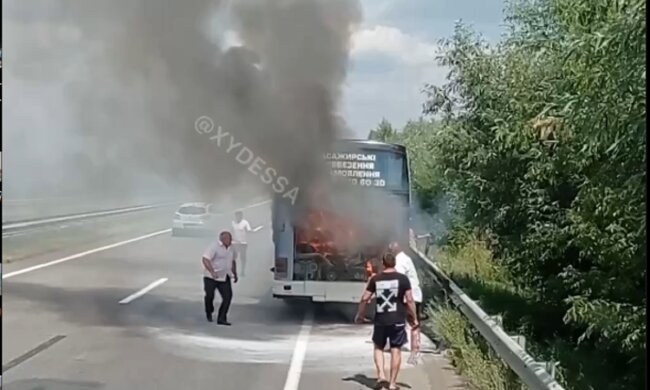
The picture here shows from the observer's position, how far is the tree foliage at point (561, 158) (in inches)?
256

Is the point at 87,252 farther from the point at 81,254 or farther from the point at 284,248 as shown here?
the point at 284,248

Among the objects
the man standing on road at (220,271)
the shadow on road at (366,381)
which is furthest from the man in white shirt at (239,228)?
the shadow on road at (366,381)

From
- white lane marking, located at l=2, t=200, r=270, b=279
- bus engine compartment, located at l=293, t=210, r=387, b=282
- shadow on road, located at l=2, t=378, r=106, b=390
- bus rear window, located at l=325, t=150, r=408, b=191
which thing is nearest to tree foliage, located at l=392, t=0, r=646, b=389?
bus rear window, located at l=325, t=150, r=408, b=191

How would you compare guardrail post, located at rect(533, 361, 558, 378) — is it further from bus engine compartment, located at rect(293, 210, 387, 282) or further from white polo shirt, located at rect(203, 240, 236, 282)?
white polo shirt, located at rect(203, 240, 236, 282)

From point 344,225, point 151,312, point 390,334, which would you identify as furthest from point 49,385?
point 344,225

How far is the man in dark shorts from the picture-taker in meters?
8.52

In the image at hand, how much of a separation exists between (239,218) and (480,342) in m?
6.79

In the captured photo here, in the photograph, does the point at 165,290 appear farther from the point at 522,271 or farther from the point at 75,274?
the point at 522,271

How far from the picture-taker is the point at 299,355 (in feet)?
34.4

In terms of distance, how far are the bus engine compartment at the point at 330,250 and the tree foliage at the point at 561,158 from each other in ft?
8.34

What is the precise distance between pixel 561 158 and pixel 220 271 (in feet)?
17.0

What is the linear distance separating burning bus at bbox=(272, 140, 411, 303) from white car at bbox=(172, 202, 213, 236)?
2.67 meters

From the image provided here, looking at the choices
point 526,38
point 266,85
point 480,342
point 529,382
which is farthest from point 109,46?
point 529,382

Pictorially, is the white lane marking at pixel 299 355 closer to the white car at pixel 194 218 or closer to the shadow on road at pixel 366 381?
the shadow on road at pixel 366 381
